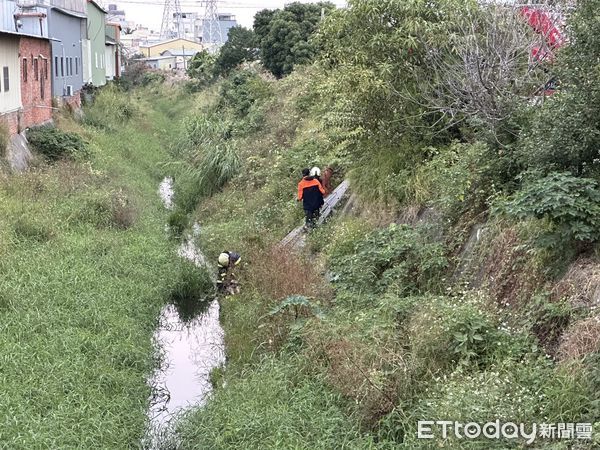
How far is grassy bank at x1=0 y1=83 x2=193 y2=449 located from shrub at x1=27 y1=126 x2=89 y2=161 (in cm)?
62

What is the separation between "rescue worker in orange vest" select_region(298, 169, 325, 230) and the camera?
12.3 meters

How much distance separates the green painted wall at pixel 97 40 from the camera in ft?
120

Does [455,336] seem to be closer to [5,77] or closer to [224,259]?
[224,259]

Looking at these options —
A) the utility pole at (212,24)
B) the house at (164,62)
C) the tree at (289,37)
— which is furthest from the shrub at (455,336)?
the utility pole at (212,24)

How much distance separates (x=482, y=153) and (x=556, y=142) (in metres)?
1.95

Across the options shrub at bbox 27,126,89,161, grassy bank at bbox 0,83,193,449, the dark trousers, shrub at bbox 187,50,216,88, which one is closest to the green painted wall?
shrub at bbox 187,50,216,88

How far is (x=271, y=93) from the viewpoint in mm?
25703

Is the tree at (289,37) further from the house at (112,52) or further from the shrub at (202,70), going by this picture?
the house at (112,52)

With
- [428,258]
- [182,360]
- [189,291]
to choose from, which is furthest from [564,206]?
[189,291]

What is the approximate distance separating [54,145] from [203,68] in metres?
29.9

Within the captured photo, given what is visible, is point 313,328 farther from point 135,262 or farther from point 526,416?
point 135,262

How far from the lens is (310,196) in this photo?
12.4 metres

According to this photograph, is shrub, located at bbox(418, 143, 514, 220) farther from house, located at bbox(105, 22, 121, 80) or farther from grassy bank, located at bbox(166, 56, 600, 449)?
house, located at bbox(105, 22, 121, 80)

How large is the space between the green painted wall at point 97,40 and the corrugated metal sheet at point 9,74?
57.0 ft
